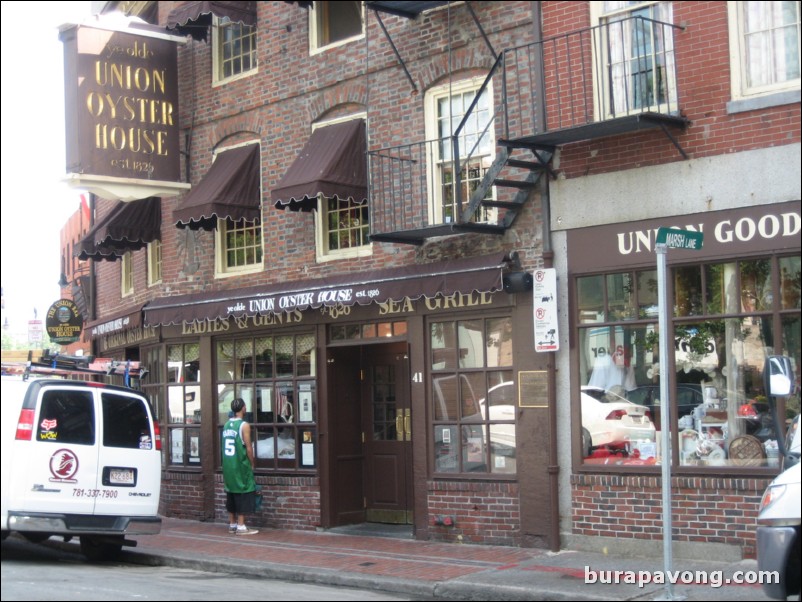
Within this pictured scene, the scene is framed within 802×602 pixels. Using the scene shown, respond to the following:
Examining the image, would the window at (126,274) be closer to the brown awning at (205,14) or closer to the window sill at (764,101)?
the brown awning at (205,14)

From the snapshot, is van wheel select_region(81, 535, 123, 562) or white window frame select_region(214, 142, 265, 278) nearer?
van wheel select_region(81, 535, 123, 562)

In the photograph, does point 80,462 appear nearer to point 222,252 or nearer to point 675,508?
point 222,252

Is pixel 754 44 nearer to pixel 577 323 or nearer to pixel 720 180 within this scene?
pixel 720 180

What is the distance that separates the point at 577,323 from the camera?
12727 mm

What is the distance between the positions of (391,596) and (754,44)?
6.63 metres

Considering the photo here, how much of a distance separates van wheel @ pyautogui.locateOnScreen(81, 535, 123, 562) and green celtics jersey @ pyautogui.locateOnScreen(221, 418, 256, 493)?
2.29 meters

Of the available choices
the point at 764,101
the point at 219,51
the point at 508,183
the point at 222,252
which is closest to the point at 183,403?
the point at 222,252

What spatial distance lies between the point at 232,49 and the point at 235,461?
6586 millimetres

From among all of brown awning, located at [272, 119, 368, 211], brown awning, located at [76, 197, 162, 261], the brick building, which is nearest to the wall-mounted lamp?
the brick building

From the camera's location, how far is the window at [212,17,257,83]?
17.4 metres

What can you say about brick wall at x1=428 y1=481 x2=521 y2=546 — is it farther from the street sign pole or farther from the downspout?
the street sign pole

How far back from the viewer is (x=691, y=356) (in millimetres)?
11852

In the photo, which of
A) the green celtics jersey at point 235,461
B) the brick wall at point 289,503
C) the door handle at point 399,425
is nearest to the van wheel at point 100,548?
the green celtics jersey at point 235,461

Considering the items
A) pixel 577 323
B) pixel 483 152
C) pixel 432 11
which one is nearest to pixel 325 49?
pixel 432 11
